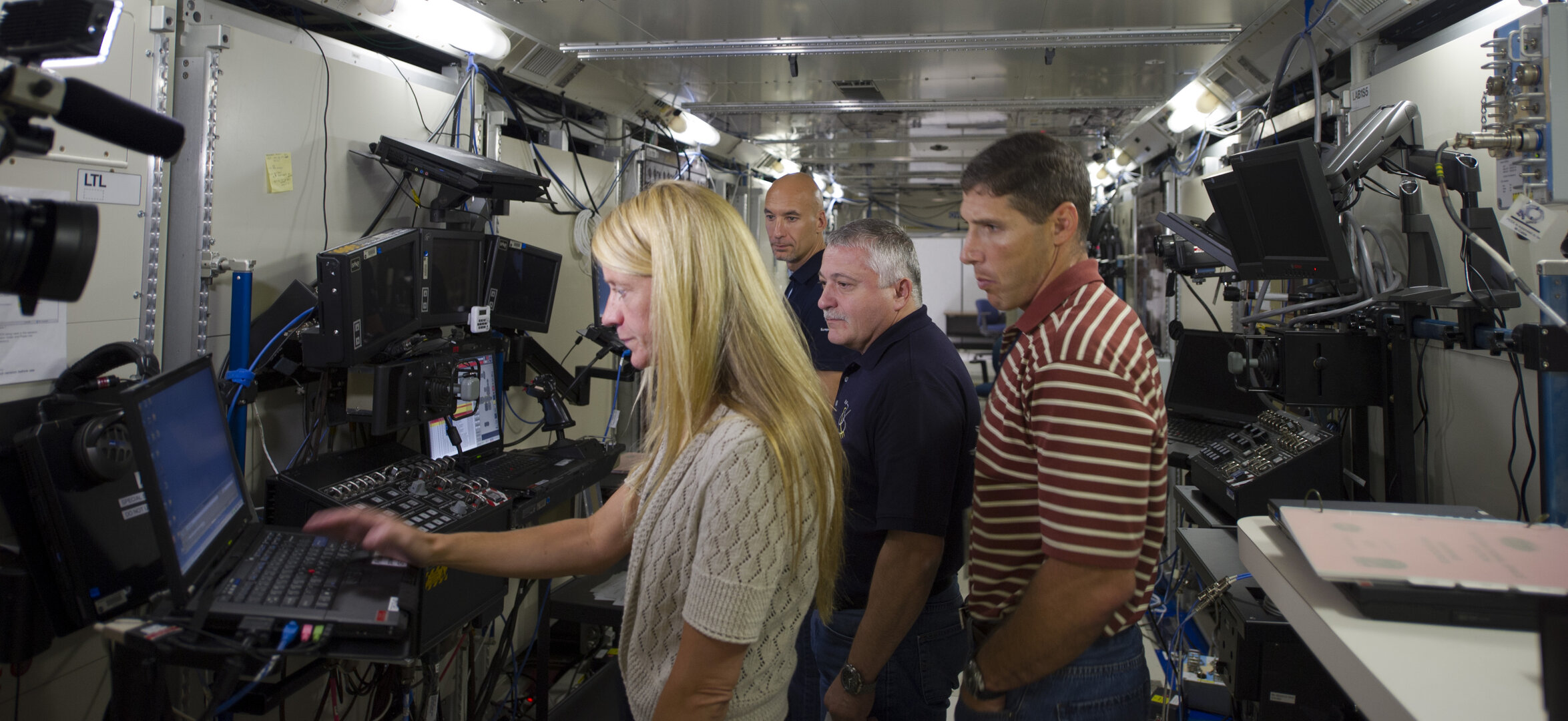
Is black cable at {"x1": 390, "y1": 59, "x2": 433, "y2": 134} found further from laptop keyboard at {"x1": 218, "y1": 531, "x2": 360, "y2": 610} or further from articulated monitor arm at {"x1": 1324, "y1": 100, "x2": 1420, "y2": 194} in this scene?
articulated monitor arm at {"x1": 1324, "y1": 100, "x2": 1420, "y2": 194}

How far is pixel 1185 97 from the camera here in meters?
3.65

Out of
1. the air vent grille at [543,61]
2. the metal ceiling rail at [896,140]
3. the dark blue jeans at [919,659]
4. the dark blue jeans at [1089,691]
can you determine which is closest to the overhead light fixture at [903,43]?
the air vent grille at [543,61]

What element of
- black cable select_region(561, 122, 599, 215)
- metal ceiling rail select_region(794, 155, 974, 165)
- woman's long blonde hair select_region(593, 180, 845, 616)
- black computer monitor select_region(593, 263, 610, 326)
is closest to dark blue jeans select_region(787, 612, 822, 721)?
woman's long blonde hair select_region(593, 180, 845, 616)

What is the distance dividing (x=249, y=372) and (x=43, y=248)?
1181mm

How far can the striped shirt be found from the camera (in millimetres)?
1055

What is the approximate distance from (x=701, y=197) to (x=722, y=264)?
0.11 m

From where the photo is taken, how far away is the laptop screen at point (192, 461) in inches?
49.5

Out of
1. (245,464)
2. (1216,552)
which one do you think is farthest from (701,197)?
(245,464)

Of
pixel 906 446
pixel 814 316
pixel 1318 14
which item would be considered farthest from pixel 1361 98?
pixel 906 446

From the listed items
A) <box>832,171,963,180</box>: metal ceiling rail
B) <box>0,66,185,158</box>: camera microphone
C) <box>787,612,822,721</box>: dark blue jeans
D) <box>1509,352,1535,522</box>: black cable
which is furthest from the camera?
<box>832,171,963,180</box>: metal ceiling rail

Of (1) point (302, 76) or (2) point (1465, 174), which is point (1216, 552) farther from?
(1) point (302, 76)

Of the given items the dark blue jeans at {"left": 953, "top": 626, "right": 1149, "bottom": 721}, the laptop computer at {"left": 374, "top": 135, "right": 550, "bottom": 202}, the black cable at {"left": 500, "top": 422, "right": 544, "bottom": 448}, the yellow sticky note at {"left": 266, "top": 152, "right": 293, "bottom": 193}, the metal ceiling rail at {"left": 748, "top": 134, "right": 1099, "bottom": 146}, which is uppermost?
the metal ceiling rail at {"left": 748, "top": 134, "right": 1099, "bottom": 146}

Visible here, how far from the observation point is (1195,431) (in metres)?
2.96

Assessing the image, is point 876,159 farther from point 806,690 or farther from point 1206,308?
point 806,690
